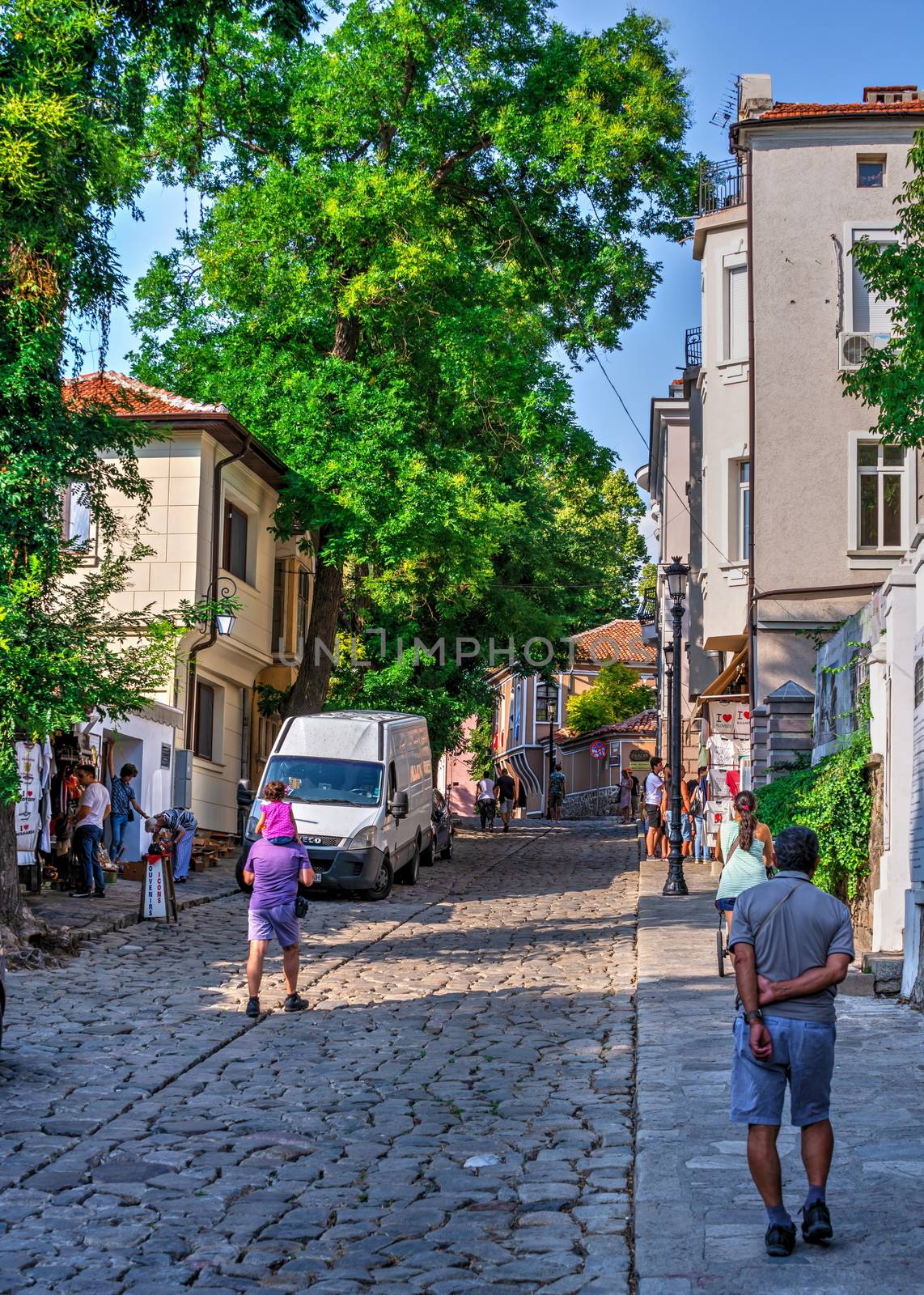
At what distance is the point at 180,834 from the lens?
22.0 metres

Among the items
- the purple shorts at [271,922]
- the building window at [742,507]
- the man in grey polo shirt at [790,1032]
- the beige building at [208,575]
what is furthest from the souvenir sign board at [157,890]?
A: the building window at [742,507]

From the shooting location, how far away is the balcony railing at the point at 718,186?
2930 cm

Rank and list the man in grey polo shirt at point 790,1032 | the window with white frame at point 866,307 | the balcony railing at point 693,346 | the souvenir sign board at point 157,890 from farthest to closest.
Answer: the balcony railing at point 693,346 → the window with white frame at point 866,307 → the souvenir sign board at point 157,890 → the man in grey polo shirt at point 790,1032

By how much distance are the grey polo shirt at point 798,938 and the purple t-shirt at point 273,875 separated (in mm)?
6979

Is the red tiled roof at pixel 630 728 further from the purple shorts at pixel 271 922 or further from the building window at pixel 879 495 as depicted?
the purple shorts at pixel 271 922

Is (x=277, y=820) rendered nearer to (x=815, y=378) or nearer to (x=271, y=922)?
(x=271, y=922)

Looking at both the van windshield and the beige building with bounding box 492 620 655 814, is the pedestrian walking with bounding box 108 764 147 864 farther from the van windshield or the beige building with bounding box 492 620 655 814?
the beige building with bounding box 492 620 655 814

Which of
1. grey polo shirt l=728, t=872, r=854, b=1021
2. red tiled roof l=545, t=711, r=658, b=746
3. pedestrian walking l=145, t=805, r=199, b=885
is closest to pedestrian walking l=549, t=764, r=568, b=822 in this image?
red tiled roof l=545, t=711, r=658, b=746

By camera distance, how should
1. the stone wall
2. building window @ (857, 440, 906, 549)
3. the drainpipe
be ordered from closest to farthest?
building window @ (857, 440, 906, 549) < the drainpipe < the stone wall

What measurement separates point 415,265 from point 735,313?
5.78 m

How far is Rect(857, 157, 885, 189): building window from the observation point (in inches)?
1047

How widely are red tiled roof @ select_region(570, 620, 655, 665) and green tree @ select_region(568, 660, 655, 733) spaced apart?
5.17m

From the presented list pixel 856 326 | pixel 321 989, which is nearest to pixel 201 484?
pixel 856 326

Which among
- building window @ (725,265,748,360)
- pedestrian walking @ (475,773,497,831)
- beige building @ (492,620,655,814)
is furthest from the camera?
beige building @ (492,620,655,814)
